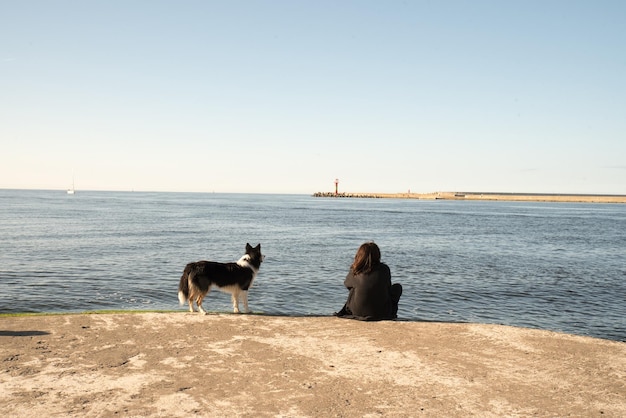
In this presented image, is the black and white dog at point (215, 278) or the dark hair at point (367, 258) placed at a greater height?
the dark hair at point (367, 258)

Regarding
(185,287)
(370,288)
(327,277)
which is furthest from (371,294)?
(327,277)

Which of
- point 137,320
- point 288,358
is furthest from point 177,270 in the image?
point 288,358

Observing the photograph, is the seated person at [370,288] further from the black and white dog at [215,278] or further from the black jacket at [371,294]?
the black and white dog at [215,278]

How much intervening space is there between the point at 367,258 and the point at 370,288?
0.61 m

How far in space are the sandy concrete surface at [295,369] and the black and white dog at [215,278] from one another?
643 mm

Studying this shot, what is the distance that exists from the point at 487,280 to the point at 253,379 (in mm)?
18049

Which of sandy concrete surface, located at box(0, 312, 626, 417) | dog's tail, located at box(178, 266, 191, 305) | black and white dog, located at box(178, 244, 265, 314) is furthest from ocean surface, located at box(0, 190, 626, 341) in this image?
sandy concrete surface, located at box(0, 312, 626, 417)

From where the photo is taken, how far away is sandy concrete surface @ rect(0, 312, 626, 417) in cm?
532

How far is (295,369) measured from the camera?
647cm

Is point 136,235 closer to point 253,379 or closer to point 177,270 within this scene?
point 177,270

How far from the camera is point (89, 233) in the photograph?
3884 centimetres

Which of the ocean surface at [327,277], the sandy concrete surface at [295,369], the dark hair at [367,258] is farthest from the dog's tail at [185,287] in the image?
the dark hair at [367,258]

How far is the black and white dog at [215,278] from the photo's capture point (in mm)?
9453

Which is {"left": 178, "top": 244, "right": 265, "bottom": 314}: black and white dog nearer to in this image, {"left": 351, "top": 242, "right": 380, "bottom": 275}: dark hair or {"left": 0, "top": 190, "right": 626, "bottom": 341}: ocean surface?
{"left": 0, "top": 190, "right": 626, "bottom": 341}: ocean surface
